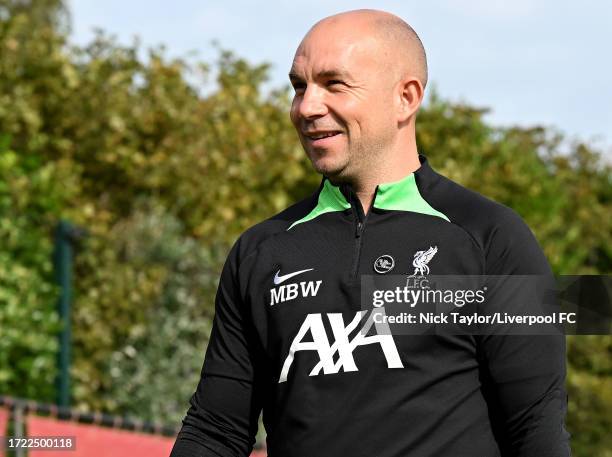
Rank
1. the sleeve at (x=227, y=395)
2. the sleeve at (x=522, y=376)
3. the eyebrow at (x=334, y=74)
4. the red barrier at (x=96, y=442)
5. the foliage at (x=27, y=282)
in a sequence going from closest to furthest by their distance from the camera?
the sleeve at (x=522, y=376)
the eyebrow at (x=334, y=74)
the sleeve at (x=227, y=395)
the red barrier at (x=96, y=442)
the foliage at (x=27, y=282)

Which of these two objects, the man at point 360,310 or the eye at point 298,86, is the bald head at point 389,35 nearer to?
the man at point 360,310

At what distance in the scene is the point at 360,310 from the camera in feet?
10.5

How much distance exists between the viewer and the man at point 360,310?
310 cm

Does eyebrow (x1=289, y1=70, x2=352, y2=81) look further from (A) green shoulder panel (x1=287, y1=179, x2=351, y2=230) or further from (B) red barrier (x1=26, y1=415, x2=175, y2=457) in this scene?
(B) red barrier (x1=26, y1=415, x2=175, y2=457)

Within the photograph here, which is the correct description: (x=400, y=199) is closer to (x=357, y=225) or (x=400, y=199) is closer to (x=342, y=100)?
(x=357, y=225)

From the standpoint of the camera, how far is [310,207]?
352 cm

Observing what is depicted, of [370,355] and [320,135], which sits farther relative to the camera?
[320,135]

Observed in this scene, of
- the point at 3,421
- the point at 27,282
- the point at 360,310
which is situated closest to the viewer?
the point at 360,310

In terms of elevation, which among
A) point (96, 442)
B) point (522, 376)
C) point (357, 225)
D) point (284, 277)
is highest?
point (96, 442)

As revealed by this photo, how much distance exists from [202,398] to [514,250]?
0.97 m

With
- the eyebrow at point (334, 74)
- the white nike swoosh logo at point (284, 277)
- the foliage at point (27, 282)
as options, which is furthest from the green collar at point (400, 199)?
the foliage at point (27, 282)

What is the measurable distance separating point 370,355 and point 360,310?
128mm

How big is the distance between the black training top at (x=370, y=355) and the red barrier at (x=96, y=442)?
16.2 ft

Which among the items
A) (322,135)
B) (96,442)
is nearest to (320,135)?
(322,135)
